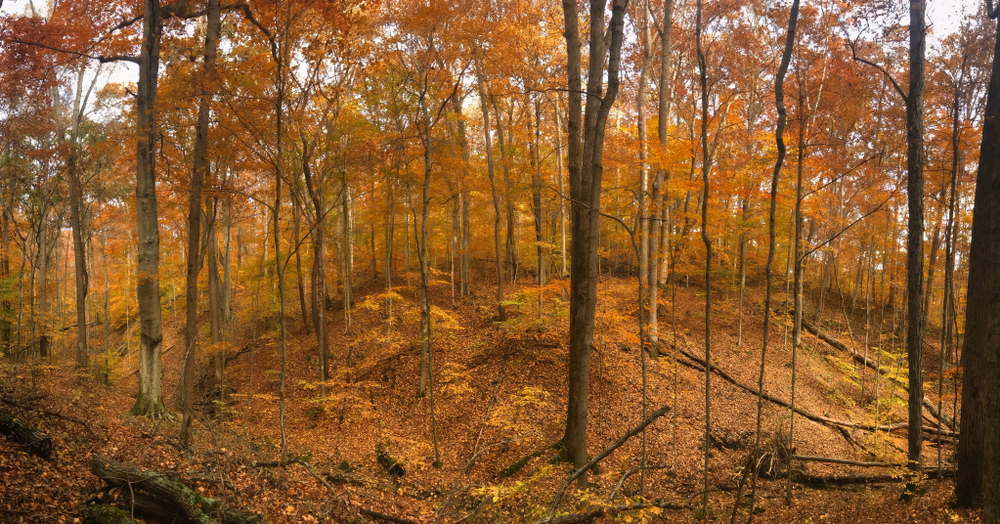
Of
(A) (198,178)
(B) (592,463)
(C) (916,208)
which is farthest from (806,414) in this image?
(A) (198,178)

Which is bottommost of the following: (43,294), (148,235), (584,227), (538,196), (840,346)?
(840,346)

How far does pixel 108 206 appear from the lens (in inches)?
880

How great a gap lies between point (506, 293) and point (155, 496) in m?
13.8

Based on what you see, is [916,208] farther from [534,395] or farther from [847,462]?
[534,395]

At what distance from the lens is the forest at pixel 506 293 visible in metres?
6.12

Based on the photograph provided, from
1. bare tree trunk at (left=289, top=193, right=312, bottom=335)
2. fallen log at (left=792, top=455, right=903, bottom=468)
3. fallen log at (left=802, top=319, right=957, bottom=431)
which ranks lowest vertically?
fallen log at (left=792, top=455, right=903, bottom=468)

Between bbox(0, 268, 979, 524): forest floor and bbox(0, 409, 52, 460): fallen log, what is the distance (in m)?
0.13

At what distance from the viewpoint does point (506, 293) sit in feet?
57.9

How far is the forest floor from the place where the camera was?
5.93 m

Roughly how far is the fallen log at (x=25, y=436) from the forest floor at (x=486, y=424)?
127mm

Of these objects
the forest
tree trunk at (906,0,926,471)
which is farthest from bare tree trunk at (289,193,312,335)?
tree trunk at (906,0,926,471)

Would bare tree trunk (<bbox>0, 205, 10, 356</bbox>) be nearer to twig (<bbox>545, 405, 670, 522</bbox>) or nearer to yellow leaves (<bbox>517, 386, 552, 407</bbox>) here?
yellow leaves (<bbox>517, 386, 552, 407</bbox>)

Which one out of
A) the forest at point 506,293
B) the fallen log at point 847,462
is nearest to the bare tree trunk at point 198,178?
the forest at point 506,293

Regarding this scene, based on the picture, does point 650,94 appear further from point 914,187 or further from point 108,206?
point 108,206
